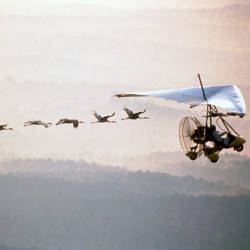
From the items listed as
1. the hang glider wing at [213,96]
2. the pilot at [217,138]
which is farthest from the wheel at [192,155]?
the hang glider wing at [213,96]

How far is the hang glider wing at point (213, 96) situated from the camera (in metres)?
85.6

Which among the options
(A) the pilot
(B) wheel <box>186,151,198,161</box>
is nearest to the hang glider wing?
(A) the pilot

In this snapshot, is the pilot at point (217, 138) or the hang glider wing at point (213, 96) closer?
the hang glider wing at point (213, 96)

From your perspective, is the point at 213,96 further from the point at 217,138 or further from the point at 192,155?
the point at 192,155

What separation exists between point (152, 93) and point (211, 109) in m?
6.96

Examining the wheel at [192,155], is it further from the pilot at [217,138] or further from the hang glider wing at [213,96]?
the hang glider wing at [213,96]

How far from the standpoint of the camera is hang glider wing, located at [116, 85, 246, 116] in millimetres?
85562

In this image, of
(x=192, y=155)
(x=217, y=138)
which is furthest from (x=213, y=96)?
(x=192, y=155)

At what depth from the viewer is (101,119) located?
94312 millimetres

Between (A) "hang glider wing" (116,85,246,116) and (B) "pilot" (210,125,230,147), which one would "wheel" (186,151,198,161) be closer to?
(B) "pilot" (210,125,230,147)

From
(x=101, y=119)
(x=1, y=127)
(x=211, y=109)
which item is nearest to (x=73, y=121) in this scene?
(x=101, y=119)

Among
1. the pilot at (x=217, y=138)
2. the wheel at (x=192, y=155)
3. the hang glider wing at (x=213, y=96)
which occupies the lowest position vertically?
the wheel at (x=192, y=155)

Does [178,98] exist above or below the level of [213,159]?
above

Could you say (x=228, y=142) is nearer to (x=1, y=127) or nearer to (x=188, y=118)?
(x=188, y=118)
